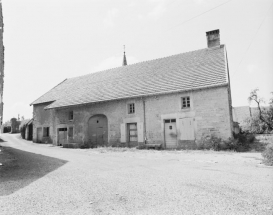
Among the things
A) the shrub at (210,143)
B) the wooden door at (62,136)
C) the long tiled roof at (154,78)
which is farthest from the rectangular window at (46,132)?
the shrub at (210,143)

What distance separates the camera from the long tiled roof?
47.8ft

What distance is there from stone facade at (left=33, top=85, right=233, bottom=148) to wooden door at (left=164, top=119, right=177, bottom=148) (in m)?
0.21

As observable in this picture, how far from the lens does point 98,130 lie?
1803 centimetres

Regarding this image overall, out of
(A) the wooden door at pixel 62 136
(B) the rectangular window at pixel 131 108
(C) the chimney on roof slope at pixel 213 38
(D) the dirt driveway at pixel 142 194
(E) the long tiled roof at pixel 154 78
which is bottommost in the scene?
(D) the dirt driveway at pixel 142 194

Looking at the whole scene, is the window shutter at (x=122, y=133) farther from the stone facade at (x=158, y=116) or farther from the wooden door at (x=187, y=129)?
the wooden door at (x=187, y=129)

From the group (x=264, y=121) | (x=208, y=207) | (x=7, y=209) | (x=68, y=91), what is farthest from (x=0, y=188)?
(x=264, y=121)

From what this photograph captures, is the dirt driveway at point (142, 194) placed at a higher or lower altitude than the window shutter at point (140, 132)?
lower

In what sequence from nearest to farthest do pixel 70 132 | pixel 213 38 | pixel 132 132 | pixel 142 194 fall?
1. pixel 142 194
2. pixel 132 132
3. pixel 213 38
4. pixel 70 132

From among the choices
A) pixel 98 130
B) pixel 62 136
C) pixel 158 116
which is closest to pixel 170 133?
pixel 158 116

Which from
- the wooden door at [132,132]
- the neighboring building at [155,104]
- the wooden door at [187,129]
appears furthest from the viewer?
the wooden door at [132,132]

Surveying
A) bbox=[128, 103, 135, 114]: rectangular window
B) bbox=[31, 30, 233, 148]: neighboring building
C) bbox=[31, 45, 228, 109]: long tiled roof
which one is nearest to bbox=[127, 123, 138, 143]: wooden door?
bbox=[31, 30, 233, 148]: neighboring building

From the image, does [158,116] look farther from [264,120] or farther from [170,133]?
[264,120]

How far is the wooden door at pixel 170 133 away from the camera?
14.6 metres

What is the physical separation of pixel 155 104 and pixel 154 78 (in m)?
2.68
